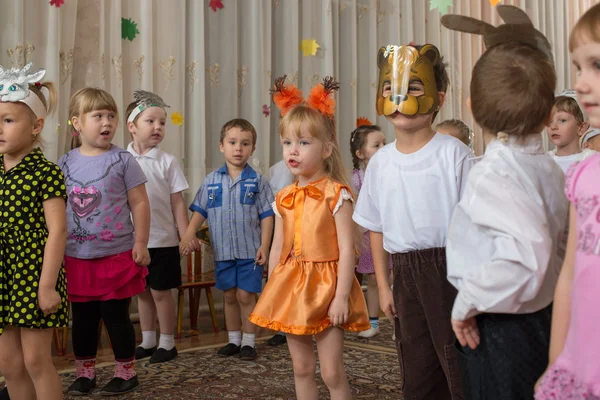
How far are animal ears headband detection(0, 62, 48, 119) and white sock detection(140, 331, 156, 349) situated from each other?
1583 mm

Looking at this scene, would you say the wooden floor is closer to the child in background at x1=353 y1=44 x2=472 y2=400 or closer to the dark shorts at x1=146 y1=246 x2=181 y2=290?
the dark shorts at x1=146 y1=246 x2=181 y2=290

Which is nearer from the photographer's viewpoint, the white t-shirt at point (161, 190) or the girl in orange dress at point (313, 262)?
the girl in orange dress at point (313, 262)

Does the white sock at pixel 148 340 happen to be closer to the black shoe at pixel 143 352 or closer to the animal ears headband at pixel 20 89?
the black shoe at pixel 143 352

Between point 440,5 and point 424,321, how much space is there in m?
4.81

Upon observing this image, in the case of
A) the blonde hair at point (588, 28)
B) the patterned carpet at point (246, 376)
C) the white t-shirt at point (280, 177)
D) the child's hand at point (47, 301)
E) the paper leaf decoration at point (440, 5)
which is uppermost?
the paper leaf decoration at point (440, 5)

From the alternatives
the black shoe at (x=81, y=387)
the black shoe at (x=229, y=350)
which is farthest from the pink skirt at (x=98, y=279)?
the black shoe at (x=229, y=350)

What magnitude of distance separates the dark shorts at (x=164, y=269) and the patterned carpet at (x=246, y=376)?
0.37 meters

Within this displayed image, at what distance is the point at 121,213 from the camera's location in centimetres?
297

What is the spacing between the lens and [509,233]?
134 centimetres

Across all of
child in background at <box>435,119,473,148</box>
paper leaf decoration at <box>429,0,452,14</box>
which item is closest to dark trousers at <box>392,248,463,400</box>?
child in background at <box>435,119,473,148</box>

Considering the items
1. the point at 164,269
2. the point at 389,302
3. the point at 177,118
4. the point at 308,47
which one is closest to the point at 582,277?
the point at 389,302

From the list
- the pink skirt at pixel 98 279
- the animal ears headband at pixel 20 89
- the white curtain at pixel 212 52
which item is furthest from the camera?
the white curtain at pixel 212 52

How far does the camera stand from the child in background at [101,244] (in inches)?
114

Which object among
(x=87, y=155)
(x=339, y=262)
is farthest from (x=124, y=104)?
(x=339, y=262)
